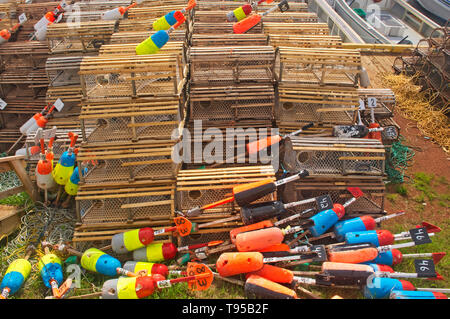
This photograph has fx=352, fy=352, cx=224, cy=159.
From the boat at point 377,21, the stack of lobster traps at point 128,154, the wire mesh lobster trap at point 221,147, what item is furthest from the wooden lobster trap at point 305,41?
the boat at point 377,21

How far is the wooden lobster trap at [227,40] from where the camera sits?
759cm

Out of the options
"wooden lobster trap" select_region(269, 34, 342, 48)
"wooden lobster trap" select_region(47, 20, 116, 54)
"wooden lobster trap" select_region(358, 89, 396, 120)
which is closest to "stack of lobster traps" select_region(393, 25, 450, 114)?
"wooden lobster trap" select_region(358, 89, 396, 120)

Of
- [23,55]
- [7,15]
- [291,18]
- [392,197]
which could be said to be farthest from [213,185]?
[7,15]

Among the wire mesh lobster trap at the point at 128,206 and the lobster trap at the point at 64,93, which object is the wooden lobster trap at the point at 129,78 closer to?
the wire mesh lobster trap at the point at 128,206

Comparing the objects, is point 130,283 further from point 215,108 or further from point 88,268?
point 215,108

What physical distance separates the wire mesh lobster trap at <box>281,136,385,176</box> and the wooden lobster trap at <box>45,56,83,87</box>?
5.32 meters

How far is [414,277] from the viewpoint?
4707mm

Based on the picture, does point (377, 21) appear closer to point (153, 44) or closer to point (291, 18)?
point (291, 18)

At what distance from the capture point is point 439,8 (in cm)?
1947

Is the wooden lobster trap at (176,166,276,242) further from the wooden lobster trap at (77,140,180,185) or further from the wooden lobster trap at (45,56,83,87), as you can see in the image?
the wooden lobster trap at (45,56,83,87)

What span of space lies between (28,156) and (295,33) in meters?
6.43

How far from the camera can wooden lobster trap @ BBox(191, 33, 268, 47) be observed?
24.9 feet

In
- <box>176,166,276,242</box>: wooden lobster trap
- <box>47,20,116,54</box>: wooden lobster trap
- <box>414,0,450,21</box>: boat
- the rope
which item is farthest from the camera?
<box>414,0,450,21</box>: boat

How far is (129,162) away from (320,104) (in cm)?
391
